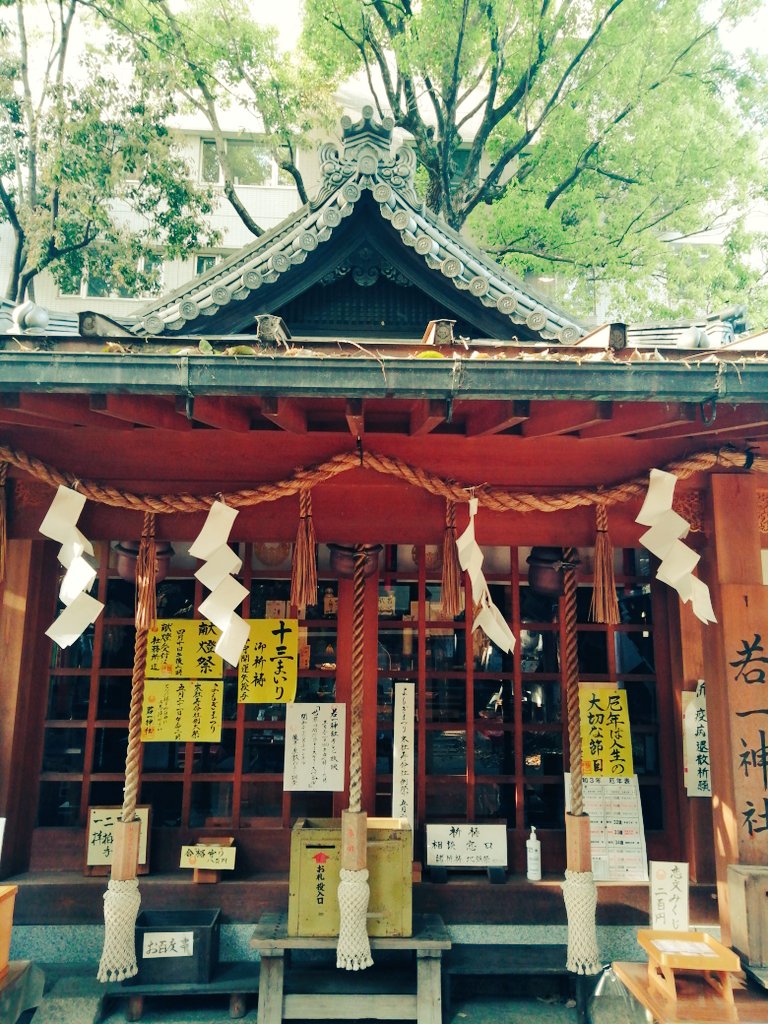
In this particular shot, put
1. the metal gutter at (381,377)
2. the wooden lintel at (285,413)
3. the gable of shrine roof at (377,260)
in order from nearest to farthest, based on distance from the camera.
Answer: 1. the metal gutter at (381,377)
2. the wooden lintel at (285,413)
3. the gable of shrine roof at (377,260)

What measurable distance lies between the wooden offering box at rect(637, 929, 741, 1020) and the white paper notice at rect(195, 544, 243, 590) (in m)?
3.04

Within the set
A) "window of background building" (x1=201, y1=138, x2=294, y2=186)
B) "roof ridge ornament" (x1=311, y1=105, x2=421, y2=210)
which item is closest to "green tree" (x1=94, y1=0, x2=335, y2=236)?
"window of background building" (x1=201, y1=138, x2=294, y2=186)

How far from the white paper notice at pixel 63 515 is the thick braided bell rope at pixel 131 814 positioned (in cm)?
43

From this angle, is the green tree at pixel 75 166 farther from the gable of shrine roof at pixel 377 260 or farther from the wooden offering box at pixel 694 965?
the wooden offering box at pixel 694 965

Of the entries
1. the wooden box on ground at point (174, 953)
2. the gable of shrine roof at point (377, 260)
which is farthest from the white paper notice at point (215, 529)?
the wooden box on ground at point (174, 953)

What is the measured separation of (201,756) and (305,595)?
2.17 m

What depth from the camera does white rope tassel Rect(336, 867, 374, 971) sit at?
372cm

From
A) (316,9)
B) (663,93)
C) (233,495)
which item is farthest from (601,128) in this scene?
(233,495)

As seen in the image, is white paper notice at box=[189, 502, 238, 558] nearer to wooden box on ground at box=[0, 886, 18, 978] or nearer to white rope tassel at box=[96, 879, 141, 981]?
white rope tassel at box=[96, 879, 141, 981]

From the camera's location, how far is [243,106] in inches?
561

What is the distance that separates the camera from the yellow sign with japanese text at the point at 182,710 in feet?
16.3

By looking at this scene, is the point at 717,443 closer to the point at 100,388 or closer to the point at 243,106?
the point at 100,388

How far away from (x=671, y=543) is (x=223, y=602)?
8.37 feet

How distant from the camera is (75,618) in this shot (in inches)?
140
